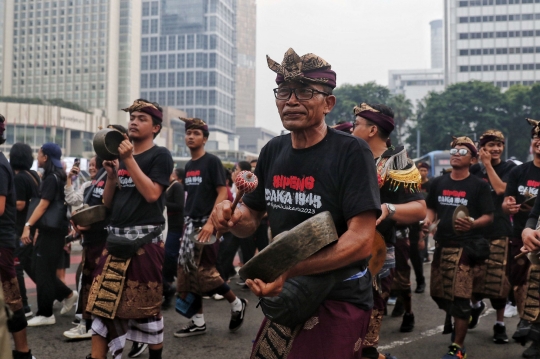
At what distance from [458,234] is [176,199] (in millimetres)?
4442

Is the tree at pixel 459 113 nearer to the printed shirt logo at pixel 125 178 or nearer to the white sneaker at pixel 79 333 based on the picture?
the white sneaker at pixel 79 333

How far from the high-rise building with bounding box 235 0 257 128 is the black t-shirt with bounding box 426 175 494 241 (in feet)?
591

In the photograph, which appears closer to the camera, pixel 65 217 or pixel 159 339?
pixel 159 339

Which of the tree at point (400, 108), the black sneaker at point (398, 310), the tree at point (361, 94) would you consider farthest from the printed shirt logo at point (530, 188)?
the tree at point (361, 94)

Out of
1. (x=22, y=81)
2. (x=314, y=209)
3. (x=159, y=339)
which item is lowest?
(x=159, y=339)

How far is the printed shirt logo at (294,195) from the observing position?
280 cm

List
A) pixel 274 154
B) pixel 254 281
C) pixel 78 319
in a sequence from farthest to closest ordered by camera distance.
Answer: pixel 78 319 < pixel 274 154 < pixel 254 281

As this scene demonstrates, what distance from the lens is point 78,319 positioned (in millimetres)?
6426

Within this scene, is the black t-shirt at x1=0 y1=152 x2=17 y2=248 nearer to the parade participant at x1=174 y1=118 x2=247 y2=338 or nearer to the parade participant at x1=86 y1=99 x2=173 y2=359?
the parade participant at x1=86 y1=99 x2=173 y2=359

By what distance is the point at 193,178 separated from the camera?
270 inches

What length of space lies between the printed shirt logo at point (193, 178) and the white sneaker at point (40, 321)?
2.15 m

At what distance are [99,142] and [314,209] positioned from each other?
2332 millimetres

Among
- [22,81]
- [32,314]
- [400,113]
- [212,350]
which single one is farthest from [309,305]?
[22,81]

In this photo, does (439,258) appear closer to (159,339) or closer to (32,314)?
(159,339)
